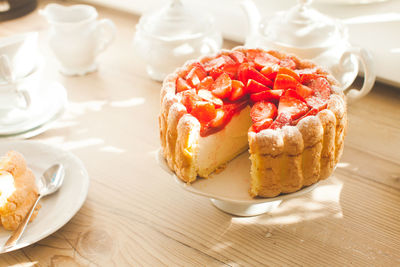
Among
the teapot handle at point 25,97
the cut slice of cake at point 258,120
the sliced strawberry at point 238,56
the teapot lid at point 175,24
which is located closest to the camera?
the cut slice of cake at point 258,120

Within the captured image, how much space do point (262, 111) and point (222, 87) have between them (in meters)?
0.12

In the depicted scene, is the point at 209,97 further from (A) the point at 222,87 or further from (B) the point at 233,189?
(B) the point at 233,189

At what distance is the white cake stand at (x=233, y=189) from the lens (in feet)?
3.08

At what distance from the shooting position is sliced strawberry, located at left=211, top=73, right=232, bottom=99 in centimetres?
104

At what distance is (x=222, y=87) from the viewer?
1042mm

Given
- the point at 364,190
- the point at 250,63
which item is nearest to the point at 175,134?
the point at 250,63

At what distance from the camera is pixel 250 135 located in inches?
36.1

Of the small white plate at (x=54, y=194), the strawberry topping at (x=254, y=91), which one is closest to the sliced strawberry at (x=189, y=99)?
the strawberry topping at (x=254, y=91)

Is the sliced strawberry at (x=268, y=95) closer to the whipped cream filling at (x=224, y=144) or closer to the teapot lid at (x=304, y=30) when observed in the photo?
the whipped cream filling at (x=224, y=144)

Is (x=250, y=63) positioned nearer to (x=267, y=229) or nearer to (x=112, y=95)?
(x=267, y=229)

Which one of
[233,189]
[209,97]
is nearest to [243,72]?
[209,97]

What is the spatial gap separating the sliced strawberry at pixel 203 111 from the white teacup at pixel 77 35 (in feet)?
2.74

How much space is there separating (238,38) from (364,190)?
3.09 ft

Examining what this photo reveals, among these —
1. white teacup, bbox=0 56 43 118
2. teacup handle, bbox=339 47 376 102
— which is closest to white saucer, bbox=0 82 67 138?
white teacup, bbox=0 56 43 118
